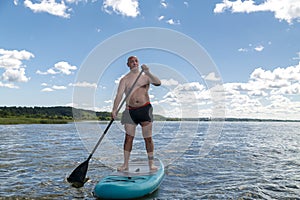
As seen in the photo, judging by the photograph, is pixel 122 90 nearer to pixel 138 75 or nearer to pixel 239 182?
pixel 138 75

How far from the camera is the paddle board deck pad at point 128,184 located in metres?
6.21

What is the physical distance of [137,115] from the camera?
7242mm

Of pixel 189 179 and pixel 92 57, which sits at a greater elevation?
pixel 92 57

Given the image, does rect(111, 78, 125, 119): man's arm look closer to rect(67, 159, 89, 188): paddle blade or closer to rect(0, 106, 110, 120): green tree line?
rect(67, 159, 89, 188): paddle blade

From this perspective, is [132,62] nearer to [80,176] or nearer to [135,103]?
[135,103]

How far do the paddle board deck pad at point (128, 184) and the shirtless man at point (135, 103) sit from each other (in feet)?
1.73

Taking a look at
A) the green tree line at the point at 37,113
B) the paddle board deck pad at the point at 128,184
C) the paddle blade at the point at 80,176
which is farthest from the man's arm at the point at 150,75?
the green tree line at the point at 37,113

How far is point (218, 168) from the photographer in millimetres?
10461

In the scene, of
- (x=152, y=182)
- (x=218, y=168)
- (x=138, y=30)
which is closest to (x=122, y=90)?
(x=138, y=30)

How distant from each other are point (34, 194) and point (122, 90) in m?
3.12

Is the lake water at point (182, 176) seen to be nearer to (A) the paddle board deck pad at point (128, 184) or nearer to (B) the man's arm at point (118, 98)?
(A) the paddle board deck pad at point (128, 184)

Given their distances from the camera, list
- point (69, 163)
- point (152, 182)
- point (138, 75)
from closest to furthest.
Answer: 1. point (152, 182)
2. point (138, 75)
3. point (69, 163)

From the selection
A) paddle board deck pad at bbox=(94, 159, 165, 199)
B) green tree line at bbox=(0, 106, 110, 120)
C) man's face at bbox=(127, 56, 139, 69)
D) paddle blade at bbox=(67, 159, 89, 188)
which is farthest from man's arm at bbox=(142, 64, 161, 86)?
green tree line at bbox=(0, 106, 110, 120)

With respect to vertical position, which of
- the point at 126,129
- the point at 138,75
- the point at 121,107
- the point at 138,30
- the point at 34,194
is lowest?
the point at 34,194
